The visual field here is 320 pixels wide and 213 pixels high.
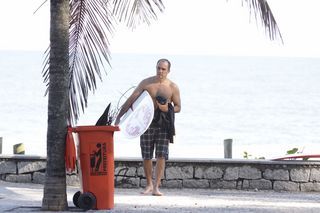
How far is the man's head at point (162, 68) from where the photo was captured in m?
14.3

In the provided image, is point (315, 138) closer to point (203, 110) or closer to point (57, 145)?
point (203, 110)

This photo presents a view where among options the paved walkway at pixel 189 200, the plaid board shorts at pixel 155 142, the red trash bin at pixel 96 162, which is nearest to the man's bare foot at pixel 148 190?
the paved walkway at pixel 189 200

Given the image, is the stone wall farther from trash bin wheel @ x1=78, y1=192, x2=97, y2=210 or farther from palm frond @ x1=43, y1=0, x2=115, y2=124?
trash bin wheel @ x1=78, y1=192, x2=97, y2=210

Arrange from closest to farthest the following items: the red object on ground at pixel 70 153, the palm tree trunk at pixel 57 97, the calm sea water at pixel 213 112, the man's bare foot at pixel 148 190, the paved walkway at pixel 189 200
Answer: the red object on ground at pixel 70 153, the palm tree trunk at pixel 57 97, the paved walkway at pixel 189 200, the man's bare foot at pixel 148 190, the calm sea water at pixel 213 112

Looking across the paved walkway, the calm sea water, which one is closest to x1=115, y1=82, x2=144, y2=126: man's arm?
the paved walkway

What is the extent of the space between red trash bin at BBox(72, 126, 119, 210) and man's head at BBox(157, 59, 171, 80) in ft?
8.21

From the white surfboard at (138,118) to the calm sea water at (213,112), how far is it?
11.8 m

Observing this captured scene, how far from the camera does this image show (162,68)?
47.1 ft

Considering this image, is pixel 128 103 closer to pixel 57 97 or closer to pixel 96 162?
pixel 96 162

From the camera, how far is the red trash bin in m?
→ 11.9

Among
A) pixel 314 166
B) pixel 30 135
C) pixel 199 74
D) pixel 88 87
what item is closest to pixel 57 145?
pixel 88 87

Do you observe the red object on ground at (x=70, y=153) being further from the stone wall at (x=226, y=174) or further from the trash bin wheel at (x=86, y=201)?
the stone wall at (x=226, y=174)

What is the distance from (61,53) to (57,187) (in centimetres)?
143

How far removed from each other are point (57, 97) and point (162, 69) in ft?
9.47
